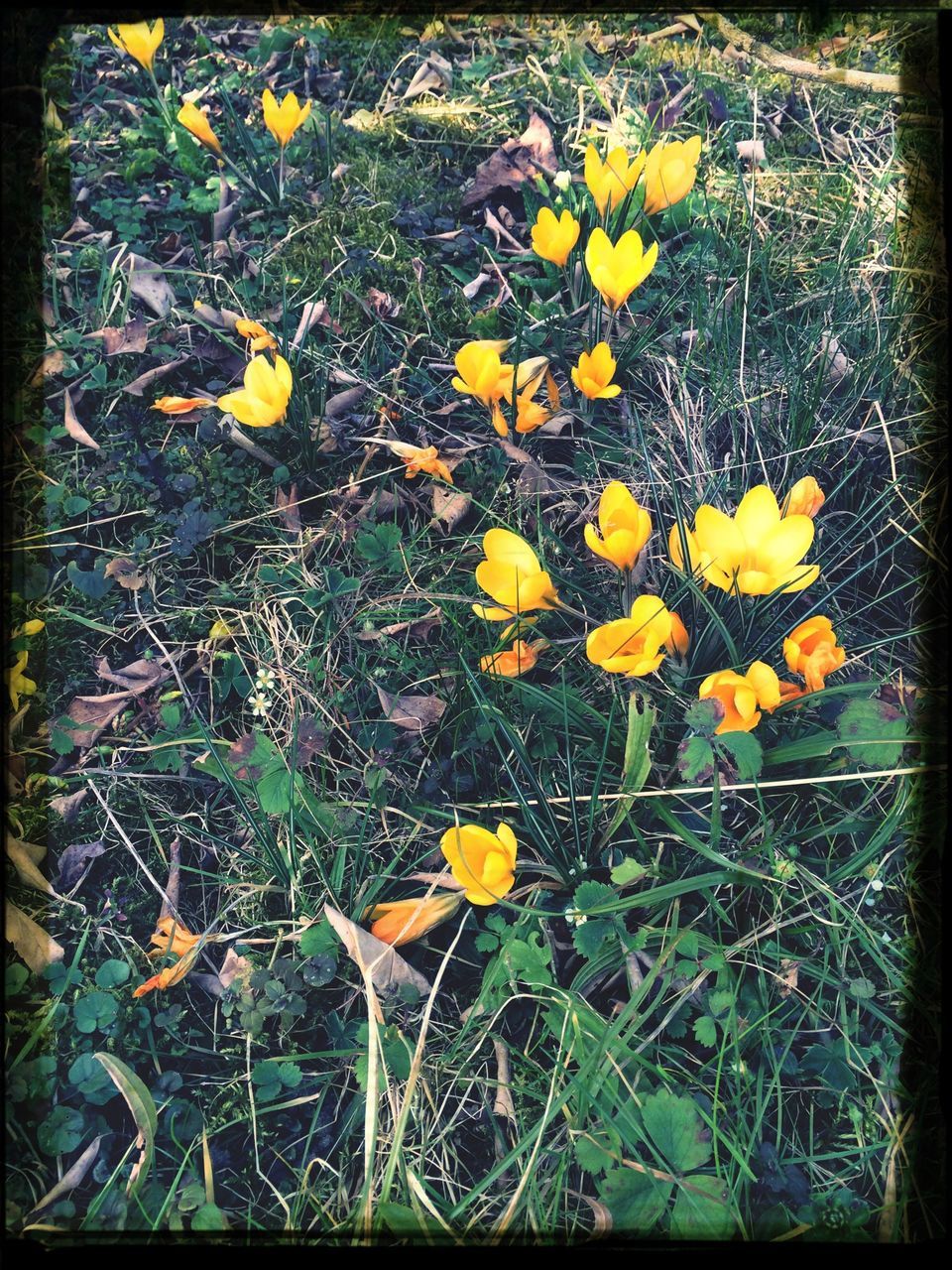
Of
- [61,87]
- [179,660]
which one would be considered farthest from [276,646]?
[61,87]

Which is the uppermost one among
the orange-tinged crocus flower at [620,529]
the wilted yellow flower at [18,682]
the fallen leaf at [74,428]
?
the fallen leaf at [74,428]

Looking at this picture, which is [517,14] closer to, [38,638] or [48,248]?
[48,248]

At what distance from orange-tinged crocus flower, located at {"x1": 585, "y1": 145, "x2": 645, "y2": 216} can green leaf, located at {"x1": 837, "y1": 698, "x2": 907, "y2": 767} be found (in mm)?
1007

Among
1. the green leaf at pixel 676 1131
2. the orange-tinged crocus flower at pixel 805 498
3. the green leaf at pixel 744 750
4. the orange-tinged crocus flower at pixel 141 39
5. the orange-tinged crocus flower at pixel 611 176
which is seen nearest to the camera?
the green leaf at pixel 676 1131

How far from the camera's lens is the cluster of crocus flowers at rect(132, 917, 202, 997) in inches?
58.6

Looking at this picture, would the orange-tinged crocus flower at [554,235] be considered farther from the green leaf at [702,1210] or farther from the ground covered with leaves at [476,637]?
the green leaf at [702,1210]

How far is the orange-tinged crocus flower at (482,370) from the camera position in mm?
1605

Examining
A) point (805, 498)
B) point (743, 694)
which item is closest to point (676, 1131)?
point (743, 694)

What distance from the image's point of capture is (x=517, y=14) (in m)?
1.81

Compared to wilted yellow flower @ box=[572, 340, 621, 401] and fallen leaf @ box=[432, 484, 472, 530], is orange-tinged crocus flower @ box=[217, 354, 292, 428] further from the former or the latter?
wilted yellow flower @ box=[572, 340, 621, 401]

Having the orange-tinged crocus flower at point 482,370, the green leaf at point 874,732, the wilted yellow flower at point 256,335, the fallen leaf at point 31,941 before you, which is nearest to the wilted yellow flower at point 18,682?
the fallen leaf at point 31,941

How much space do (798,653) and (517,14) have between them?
4.54 feet

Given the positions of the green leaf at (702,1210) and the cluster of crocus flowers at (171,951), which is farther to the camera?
the cluster of crocus flowers at (171,951)

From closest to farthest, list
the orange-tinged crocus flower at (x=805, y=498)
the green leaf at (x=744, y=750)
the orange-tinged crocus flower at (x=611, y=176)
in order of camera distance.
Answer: the green leaf at (x=744, y=750)
the orange-tinged crocus flower at (x=805, y=498)
the orange-tinged crocus flower at (x=611, y=176)
